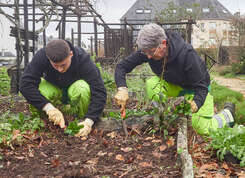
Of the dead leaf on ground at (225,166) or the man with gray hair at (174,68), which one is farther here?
the man with gray hair at (174,68)

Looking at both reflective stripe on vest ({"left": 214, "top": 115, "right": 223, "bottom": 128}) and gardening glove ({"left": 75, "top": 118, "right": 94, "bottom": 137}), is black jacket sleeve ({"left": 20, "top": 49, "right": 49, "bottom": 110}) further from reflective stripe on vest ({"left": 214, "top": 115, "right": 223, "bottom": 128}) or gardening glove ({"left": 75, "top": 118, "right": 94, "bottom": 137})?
reflective stripe on vest ({"left": 214, "top": 115, "right": 223, "bottom": 128})

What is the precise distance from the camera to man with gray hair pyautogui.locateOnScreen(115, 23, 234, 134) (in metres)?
2.80

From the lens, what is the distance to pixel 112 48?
10.0 m

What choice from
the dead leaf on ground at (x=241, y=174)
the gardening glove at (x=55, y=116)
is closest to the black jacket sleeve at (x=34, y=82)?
the gardening glove at (x=55, y=116)

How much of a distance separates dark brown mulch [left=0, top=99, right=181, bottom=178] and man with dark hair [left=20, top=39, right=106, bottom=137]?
0.19 metres

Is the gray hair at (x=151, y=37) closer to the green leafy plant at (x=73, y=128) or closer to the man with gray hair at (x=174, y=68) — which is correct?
the man with gray hair at (x=174, y=68)

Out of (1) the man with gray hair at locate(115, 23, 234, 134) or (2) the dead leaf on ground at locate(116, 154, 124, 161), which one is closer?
(2) the dead leaf on ground at locate(116, 154, 124, 161)

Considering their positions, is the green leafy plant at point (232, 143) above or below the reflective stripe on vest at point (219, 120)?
above

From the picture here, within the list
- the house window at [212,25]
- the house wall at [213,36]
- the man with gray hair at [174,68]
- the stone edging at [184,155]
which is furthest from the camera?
the house window at [212,25]

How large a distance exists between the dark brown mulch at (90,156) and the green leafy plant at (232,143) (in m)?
0.34

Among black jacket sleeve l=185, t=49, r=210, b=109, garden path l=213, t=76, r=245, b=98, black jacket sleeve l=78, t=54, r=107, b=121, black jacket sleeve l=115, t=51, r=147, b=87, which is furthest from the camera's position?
garden path l=213, t=76, r=245, b=98

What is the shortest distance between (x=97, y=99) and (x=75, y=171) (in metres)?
1.35

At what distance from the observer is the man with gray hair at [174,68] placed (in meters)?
2.80

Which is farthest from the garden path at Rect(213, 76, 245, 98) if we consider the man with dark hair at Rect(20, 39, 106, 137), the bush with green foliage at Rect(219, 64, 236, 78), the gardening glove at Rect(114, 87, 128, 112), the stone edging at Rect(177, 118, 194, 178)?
the stone edging at Rect(177, 118, 194, 178)
